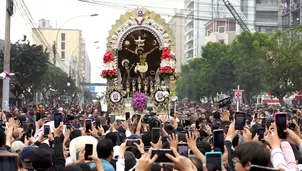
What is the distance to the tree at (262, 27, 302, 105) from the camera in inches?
1928

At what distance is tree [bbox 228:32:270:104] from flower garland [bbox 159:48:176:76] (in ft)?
91.8

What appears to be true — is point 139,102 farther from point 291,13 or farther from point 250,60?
point 291,13

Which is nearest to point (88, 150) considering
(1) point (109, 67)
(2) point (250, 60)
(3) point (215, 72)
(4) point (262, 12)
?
(1) point (109, 67)

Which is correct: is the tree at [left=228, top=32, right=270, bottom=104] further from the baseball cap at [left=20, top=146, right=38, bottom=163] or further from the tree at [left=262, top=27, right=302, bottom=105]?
the baseball cap at [left=20, top=146, right=38, bottom=163]

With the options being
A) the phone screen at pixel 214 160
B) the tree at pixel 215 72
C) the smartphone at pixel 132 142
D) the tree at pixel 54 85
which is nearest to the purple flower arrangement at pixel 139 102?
the smartphone at pixel 132 142

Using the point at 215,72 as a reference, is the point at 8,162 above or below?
below

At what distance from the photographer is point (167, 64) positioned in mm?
30469

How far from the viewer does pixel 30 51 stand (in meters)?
50.8

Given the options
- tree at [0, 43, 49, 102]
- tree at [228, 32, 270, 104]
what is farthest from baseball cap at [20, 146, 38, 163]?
tree at [228, 32, 270, 104]

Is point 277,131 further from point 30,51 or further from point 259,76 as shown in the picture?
point 259,76

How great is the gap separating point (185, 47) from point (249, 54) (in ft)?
301

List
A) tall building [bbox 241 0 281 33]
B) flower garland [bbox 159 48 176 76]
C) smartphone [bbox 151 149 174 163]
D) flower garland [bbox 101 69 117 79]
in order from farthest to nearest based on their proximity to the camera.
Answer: tall building [bbox 241 0 281 33] < flower garland [bbox 101 69 117 79] < flower garland [bbox 159 48 176 76] < smartphone [bbox 151 149 174 163]

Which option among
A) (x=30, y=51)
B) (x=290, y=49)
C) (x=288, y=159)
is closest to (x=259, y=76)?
(x=290, y=49)

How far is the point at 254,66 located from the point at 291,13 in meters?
38.0
